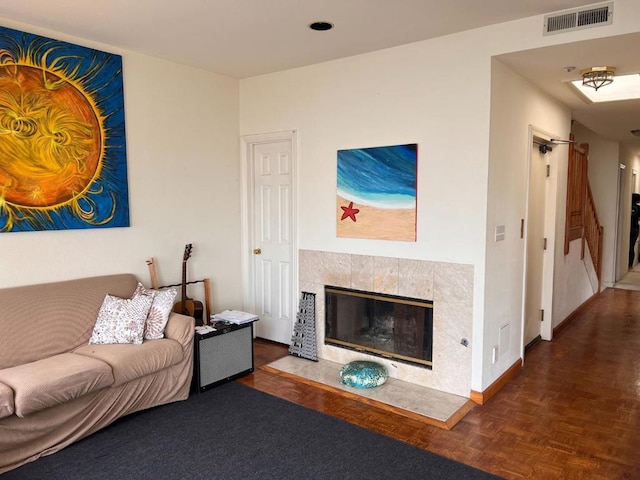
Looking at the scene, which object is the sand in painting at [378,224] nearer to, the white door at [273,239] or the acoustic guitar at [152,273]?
the white door at [273,239]

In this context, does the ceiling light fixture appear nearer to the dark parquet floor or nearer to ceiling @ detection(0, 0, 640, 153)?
ceiling @ detection(0, 0, 640, 153)

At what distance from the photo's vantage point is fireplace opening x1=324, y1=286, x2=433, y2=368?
351cm

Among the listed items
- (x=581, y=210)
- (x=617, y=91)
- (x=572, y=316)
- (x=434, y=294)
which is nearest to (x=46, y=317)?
(x=434, y=294)

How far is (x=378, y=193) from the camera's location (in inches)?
143

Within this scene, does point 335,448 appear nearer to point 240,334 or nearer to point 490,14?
point 240,334

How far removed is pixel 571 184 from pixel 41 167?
5.01m

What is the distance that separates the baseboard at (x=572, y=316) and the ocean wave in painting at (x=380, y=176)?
2.61m

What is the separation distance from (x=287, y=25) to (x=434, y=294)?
213cm

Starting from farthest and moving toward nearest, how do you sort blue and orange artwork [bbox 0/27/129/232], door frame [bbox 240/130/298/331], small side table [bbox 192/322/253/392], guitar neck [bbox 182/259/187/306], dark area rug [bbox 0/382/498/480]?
door frame [bbox 240/130/298/331]
guitar neck [bbox 182/259/187/306]
small side table [bbox 192/322/253/392]
blue and orange artwork [bbox 0/27/129/232]
dark area rug [bbox 0/382/498/480]

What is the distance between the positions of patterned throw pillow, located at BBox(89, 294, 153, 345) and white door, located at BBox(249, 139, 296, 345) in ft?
4.74

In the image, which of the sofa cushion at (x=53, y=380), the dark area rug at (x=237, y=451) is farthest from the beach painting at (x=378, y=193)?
the sofa cushion at (x=53, y=380)

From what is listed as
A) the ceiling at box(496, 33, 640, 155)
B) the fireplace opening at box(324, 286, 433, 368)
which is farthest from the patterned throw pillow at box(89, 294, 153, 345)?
the ceiling at box(496, 33, 640, 155)

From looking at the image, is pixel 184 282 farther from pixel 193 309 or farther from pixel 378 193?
pixel 378 193

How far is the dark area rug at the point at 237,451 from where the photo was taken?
2.43 metres
